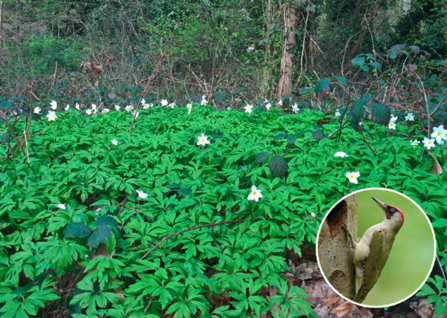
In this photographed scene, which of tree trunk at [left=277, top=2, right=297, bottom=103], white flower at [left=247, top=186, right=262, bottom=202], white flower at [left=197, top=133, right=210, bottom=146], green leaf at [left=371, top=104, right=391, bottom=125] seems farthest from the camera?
tree trunk at [left=277, top=2, right=297, bottom=103]

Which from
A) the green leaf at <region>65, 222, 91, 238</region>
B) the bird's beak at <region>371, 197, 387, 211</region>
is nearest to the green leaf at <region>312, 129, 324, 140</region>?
the bird's beak at <region>371, 197, 387, 211</region>

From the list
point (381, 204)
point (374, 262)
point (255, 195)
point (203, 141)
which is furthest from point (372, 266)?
point (203, 141)

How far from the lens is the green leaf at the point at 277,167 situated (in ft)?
9.18

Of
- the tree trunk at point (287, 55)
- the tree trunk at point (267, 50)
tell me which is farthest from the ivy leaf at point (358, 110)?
the tree trunk at point (267, 50)

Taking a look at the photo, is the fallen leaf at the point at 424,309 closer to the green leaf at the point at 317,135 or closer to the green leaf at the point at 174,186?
the green leaf at the point at 317,135

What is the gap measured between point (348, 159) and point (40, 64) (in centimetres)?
1114

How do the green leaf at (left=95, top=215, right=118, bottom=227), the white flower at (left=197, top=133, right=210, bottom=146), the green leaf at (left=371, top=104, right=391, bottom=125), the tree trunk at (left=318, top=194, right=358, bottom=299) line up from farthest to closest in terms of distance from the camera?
the white flower at (left=197, top=133, right=210, bottom=146) < the green leaf at (left=371, top=104, right=391, bottom=125) < the green leaf at (left=95, top=215, right=118, bottom=227) < the tree trunk at (left=318, top=194, right=358, bottom=299)

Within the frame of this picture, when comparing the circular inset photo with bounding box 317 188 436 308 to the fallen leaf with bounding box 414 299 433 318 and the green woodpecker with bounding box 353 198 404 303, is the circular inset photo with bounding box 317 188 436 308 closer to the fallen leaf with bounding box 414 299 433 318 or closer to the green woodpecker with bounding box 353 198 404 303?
the green woodpecker with bounding box 353 198 404 303

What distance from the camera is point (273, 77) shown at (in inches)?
275

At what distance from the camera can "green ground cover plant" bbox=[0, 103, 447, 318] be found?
194 cm

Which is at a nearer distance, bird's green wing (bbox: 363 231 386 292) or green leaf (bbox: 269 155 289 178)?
bird's green wing (bbox: 363 231 386 292)

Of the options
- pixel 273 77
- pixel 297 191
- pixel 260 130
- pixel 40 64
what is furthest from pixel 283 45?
pixel 40 64

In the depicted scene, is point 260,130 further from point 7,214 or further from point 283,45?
point 283,45

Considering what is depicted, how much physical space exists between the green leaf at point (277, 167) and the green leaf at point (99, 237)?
52.6 inches
